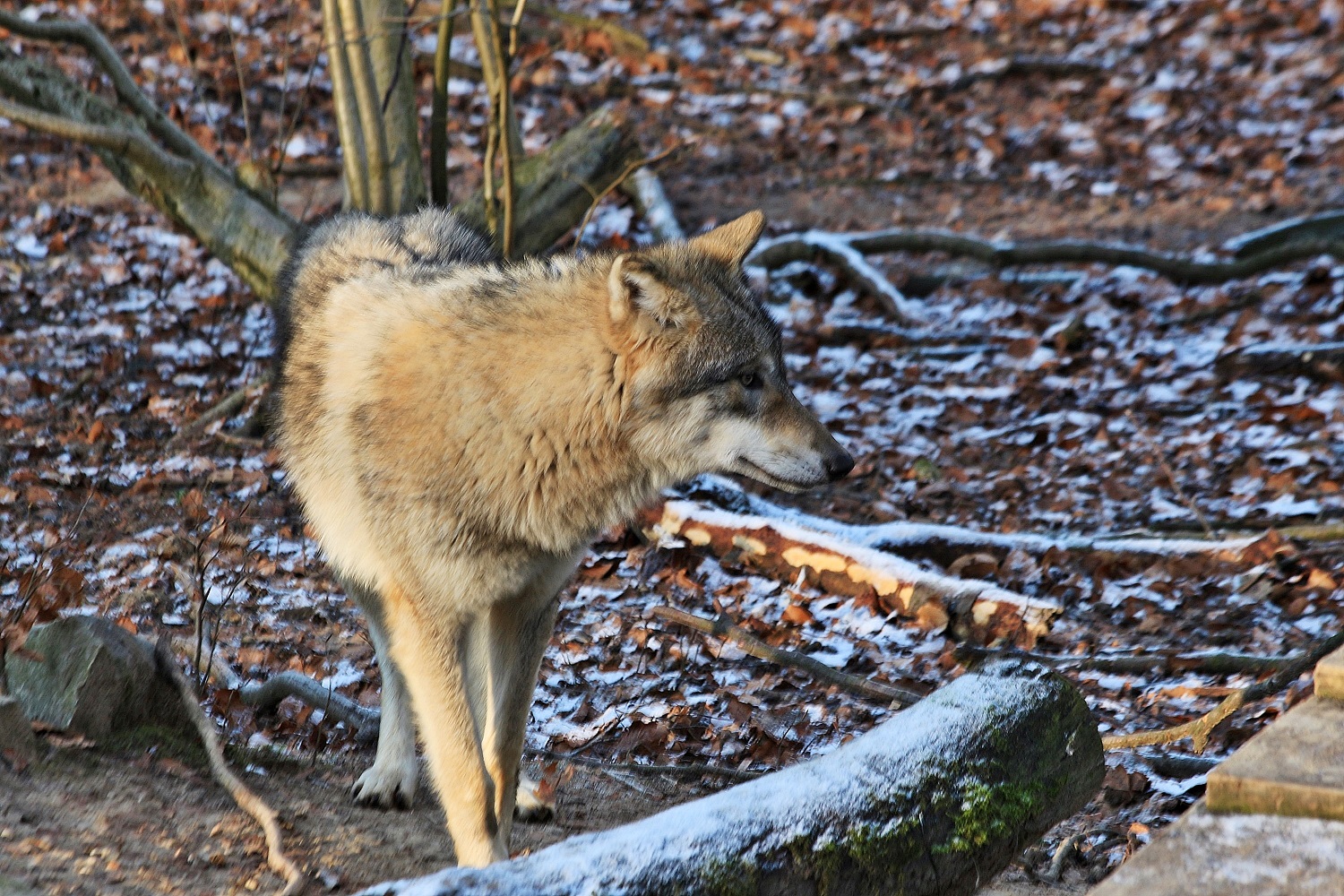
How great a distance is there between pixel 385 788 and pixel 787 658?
175 centimetres

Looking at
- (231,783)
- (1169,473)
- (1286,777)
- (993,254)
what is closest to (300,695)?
(231,783)

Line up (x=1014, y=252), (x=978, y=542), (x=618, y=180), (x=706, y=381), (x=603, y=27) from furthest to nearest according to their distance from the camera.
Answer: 1. (x=603, y=27)
2. (x=1014, y=252)
3. (x=618, y=180)
4. (x=978, y=542)
5. (x=706, y=381)

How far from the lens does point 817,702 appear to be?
16.4 feet

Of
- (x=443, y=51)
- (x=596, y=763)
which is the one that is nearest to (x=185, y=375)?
(x=443, y=51)

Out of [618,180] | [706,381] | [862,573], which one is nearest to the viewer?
[706,381]

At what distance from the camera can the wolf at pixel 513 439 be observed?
3580mm

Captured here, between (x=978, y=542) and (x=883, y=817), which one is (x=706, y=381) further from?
(x=978, y=542)

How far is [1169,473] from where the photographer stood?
6.66 metres

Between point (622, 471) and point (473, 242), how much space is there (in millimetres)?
1532

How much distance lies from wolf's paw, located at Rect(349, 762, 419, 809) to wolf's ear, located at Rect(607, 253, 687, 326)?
5.89 ft

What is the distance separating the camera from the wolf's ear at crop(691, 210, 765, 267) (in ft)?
13.0

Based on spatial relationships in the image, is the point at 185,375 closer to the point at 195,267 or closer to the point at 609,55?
the point at 195,267

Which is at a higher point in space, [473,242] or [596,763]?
[473,242]

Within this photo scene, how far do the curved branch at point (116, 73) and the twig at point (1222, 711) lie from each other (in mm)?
5872
